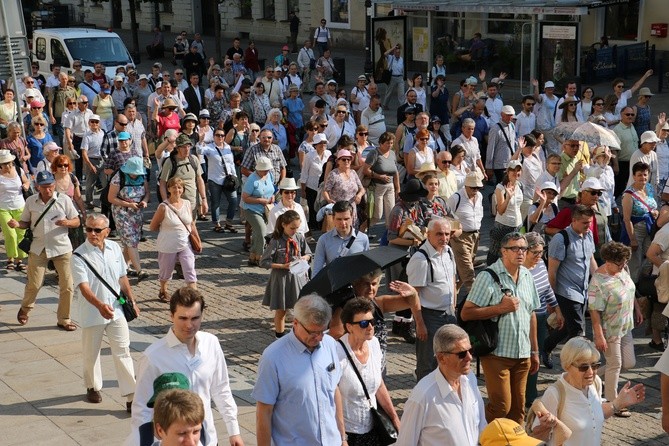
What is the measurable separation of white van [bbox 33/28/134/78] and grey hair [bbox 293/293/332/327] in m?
23.5

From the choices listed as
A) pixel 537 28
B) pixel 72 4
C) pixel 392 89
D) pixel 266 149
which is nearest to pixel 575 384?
pixel 266 149

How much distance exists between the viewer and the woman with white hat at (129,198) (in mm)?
13516

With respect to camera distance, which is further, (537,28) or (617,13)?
(617,13)

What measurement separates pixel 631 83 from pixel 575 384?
2563cm

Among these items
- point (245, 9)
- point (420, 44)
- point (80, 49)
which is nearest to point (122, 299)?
point (420, 44)

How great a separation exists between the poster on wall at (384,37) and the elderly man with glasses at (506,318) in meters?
19.0

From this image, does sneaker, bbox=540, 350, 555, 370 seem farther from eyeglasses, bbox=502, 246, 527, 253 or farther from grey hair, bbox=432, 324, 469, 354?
grey hair, bbox=432, 324, 469, 354

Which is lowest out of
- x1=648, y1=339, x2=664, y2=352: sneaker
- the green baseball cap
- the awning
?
x1=648, y1=339, x2=664, y2=352: sneaker

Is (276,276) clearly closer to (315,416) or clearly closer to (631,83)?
(315,416)

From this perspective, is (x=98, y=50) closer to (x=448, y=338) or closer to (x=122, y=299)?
(x=122, y=299)

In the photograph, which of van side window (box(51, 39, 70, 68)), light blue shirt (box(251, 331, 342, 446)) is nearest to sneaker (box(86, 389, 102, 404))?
light blue shirt (box(251, 331, 342, 446))

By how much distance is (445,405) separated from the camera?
6.34 metres

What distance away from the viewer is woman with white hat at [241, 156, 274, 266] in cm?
1402

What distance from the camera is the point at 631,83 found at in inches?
1225
